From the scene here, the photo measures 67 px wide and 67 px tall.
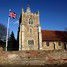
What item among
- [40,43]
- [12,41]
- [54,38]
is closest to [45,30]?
[54,38]

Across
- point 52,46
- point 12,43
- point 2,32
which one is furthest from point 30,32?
point 2,32

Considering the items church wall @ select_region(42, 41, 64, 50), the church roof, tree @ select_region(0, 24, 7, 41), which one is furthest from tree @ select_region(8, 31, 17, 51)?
the church roof

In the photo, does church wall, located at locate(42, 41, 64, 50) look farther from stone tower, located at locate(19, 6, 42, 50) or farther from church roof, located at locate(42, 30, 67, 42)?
stone tower, located at locate(19, 6, 42, 50)

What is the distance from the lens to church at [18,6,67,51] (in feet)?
158

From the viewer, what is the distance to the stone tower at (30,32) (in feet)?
157

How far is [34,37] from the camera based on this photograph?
161 ft

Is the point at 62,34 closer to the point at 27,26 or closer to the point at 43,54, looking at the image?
the point at 27,26

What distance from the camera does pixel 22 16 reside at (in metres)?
49.7

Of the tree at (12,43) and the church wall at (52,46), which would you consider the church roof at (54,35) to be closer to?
the church wall at (52,46)

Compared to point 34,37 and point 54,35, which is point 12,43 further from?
point 54,35

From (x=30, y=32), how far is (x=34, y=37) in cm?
188

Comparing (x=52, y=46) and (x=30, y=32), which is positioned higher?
(x=30, y=32)

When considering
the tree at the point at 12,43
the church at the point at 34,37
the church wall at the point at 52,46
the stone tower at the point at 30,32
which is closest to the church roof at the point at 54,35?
the church at the point at 34,37

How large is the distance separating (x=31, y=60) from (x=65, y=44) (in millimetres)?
23419
